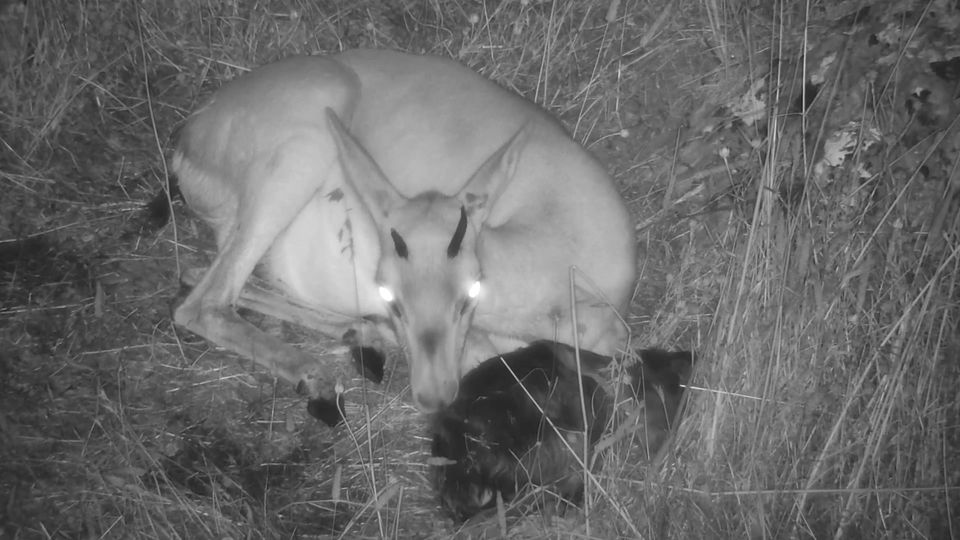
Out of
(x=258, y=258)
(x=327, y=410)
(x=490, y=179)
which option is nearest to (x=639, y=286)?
(x=490, y=179)

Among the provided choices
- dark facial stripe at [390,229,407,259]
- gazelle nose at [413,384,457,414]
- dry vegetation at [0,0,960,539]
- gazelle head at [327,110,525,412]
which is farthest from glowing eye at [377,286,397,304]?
dry vegetation at [0,0,960,539]

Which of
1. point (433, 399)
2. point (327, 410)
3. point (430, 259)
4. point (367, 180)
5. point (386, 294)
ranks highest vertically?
point (367, 180)

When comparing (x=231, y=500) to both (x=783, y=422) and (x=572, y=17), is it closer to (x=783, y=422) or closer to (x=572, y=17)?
(x=783, y=422)

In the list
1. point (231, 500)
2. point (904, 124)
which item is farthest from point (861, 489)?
point (231, 500)

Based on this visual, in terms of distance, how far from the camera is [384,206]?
3893mm

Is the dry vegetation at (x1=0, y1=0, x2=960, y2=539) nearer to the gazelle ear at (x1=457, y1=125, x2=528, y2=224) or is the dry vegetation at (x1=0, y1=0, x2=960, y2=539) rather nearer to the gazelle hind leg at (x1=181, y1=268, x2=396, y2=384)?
the gazelle hind leg at (x1=181, y1=268, x2=396, y2=384)

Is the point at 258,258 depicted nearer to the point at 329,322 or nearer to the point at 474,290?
the point at 329,322

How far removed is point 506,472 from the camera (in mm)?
3590

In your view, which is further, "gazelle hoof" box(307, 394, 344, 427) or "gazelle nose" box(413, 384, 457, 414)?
"gazelle hoof" box(307, 394, 344, 427)

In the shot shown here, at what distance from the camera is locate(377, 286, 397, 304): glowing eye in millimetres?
3752

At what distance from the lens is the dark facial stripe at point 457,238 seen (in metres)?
3.58

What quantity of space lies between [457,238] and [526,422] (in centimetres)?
81

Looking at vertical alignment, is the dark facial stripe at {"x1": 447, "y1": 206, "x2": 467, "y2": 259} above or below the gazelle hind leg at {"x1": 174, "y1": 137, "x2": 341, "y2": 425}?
above

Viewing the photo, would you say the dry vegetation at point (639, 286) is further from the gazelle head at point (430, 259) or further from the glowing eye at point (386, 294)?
the glowing eye at point (386, 294)
